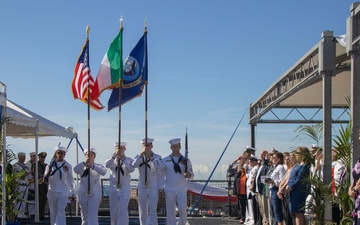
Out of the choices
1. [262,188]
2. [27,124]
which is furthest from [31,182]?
[262,188]

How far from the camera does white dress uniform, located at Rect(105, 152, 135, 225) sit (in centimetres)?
1427

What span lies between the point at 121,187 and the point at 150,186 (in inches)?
24.4

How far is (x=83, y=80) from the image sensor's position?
1513cm

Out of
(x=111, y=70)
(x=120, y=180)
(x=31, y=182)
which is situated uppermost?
(x=111, y=70)

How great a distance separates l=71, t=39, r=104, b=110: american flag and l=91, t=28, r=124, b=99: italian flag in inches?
6.9

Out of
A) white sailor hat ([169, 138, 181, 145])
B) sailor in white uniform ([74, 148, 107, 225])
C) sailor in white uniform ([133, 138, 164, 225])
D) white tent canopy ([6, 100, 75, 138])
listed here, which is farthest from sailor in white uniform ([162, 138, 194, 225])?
white tent canopy ([6, 100, 75, 138])

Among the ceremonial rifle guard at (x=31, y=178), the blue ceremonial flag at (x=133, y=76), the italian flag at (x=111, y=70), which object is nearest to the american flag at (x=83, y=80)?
the italian flag at (x=111, y=70)

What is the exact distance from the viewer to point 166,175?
13867 millimetres

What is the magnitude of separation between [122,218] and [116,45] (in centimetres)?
374

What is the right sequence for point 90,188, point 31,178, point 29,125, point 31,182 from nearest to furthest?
1. point 90,188
2. point 29,125
3. point 31,182
4. point 31,178

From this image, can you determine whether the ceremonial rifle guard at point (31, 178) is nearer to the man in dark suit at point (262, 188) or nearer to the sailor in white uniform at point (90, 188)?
the sailor in white uniform at point (90, 188)

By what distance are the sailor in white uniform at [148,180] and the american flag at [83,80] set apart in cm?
173

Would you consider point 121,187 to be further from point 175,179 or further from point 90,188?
point 175,179

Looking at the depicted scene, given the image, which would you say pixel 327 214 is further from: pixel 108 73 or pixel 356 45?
pixel 108 73
